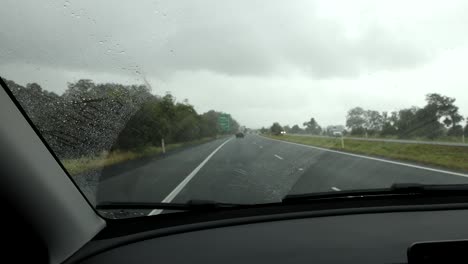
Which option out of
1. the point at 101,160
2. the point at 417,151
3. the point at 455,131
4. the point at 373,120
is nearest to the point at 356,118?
the point at 373,120

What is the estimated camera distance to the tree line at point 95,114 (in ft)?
10.4

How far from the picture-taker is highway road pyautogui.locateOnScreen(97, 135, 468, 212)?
461 cm

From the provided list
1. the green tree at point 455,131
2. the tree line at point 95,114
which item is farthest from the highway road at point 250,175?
the green tree at point 455,131

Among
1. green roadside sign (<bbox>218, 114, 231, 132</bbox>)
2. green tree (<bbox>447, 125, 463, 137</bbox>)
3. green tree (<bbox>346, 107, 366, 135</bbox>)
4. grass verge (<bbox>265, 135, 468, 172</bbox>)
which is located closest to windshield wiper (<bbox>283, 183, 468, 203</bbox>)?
green tree (<bbox>447, 125, 463, 137</bbox>)

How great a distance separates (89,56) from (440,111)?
10.2ft

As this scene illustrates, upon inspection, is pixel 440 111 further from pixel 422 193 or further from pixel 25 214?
pixel 25 214

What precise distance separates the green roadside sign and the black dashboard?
1.68 m

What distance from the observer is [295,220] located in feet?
10.3

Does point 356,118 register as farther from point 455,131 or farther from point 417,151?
point 417,151

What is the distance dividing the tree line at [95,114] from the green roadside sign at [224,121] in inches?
13.6

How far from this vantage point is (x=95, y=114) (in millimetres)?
3572

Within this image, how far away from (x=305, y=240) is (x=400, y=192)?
99 cm

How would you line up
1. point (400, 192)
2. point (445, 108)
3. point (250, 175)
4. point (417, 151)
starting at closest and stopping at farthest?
point (400, 192)
point (445, 108)
point (250, 175)
point (417, 151)

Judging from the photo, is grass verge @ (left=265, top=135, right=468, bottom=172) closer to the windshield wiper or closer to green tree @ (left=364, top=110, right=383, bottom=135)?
green tree @ (left=364, top=110, right=383, bottom=135)
